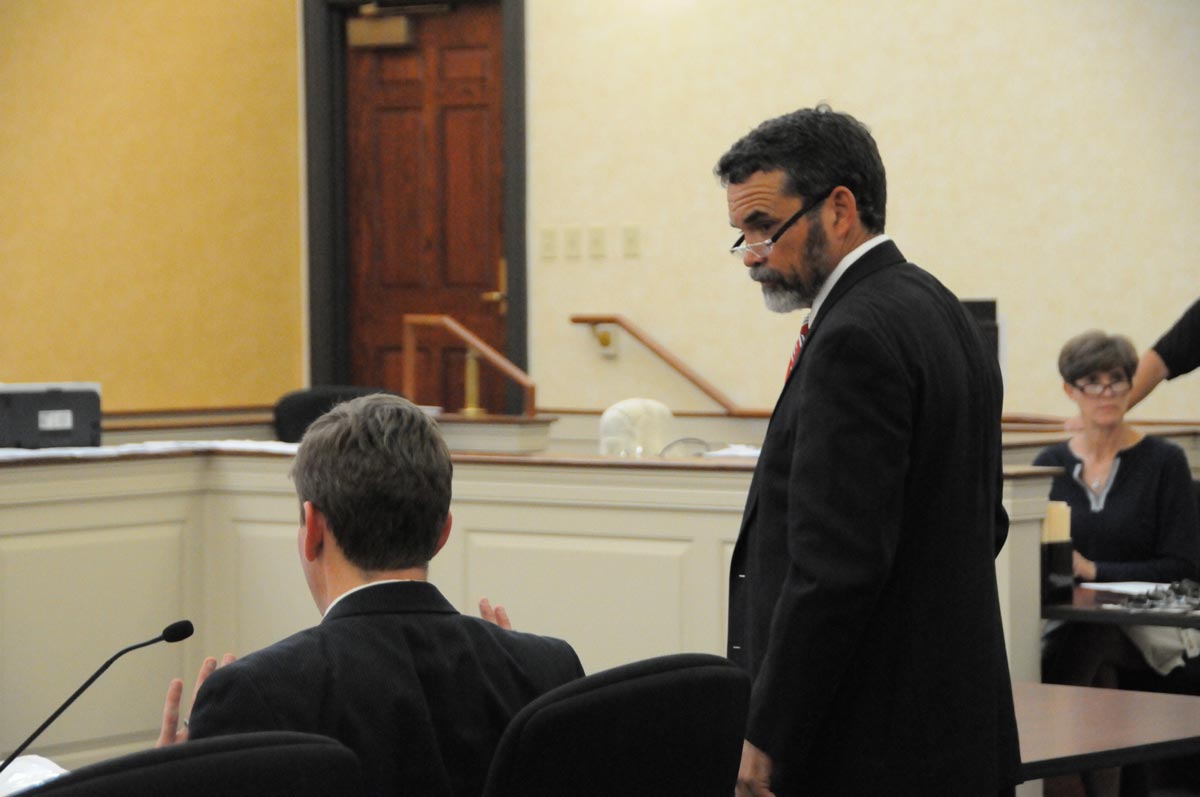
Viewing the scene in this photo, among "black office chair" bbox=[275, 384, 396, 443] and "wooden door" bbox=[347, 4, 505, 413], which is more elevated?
"wooden door" bbox=[347, 4, 505, 413]

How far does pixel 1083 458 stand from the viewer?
181 inches

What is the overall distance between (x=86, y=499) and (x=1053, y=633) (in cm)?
248

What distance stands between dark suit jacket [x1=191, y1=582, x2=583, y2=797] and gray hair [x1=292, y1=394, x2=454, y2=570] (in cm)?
5

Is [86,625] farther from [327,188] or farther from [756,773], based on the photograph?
[327,188]

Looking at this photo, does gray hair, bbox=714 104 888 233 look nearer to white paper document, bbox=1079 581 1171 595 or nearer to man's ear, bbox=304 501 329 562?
man's ear, bbox=304 501 329 562

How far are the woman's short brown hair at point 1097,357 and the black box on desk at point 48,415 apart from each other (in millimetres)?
2840

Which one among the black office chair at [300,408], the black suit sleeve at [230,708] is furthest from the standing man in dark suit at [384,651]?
the black office chair at [300,408]

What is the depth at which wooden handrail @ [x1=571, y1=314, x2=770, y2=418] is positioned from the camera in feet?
25.0

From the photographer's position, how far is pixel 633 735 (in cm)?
158

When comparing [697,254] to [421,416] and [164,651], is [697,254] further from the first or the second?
[421,416]

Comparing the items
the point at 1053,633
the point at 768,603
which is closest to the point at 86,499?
the point at 1053,633

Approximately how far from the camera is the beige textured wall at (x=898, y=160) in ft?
23.0

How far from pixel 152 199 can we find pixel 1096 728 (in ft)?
21.1

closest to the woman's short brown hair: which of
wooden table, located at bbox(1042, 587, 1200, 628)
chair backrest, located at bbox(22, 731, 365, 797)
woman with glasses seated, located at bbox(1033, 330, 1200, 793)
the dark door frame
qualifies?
woman with glasses seated, located at bbox(1033, 330, 1200, 793)
